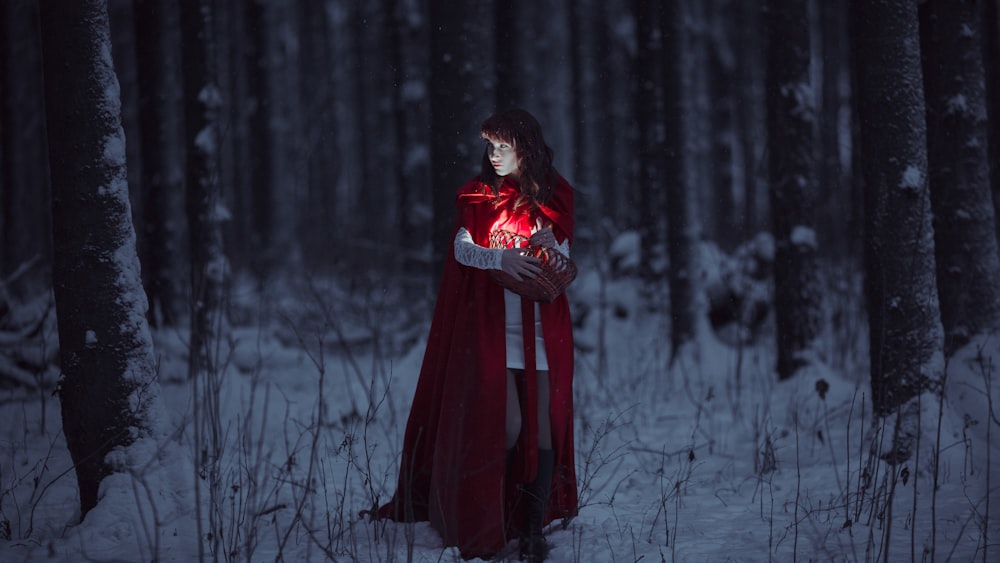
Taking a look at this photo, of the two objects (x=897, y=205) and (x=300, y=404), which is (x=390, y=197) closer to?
(x=300, y=404)

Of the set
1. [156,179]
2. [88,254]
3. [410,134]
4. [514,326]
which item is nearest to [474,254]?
[514,326]

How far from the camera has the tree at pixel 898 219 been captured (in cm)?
456

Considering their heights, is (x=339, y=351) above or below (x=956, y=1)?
below

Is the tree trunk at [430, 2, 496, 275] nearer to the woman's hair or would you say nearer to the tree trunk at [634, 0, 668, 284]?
the woman's hair

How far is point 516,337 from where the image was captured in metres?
3.47

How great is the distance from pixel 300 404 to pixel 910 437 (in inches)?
178

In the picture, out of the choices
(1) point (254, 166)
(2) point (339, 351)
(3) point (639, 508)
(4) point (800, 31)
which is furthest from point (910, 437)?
(1) point (254, 166)

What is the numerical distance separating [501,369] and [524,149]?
3.16ft

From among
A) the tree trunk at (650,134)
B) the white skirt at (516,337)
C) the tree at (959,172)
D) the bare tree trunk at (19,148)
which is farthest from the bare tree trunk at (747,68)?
the white skirt at (516,337)

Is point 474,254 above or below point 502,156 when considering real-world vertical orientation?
below

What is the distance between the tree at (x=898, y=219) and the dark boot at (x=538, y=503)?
224 centimetres

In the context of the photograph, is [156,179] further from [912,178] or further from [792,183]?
[912,178]

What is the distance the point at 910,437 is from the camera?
4.47 metres

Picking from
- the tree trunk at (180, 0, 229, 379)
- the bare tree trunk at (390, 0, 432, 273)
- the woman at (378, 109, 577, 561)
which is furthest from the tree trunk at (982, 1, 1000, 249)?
the tree trunk at (180, 0, 229, 379)
